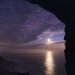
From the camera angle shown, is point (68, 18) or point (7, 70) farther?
point (7, 70)

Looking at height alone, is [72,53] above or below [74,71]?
above

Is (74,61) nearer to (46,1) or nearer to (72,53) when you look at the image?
(72,53)

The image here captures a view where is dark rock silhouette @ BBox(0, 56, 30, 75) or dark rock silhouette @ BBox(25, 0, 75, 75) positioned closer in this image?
dark rock silhouette @ BBox(25, 0, 75, 75)

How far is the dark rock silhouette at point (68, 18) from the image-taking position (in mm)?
13203

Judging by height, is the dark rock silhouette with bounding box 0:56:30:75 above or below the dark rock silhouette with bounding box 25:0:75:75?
below

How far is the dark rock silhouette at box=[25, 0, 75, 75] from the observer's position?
13203 millimetres

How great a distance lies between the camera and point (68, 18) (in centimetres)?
1433

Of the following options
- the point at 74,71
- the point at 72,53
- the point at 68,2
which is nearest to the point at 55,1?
the point at 68,2

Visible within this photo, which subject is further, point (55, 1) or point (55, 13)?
point (55, 13)

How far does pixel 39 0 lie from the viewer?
14906mm

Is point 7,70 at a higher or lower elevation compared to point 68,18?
lower

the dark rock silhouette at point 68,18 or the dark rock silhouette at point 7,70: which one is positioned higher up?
the dark rock silhouette at point 68,18

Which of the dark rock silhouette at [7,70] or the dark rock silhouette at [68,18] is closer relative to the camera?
the dark rock silhouette at [68,18]

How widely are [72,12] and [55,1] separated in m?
2.50
